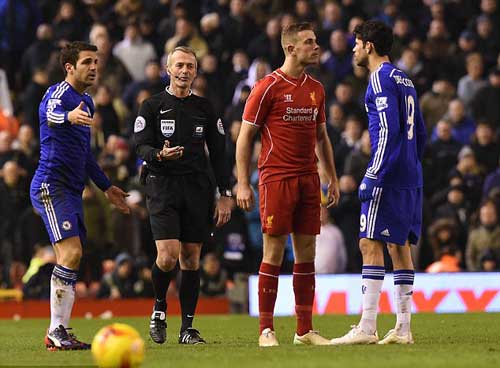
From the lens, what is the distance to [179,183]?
11812mm

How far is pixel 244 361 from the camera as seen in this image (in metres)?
9.49

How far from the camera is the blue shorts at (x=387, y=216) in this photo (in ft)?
36.3

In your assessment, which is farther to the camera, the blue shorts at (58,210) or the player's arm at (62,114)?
the blue shorts at (58,210)

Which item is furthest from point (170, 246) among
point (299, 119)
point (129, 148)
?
point (129, 148)

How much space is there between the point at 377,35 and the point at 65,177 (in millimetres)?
2978

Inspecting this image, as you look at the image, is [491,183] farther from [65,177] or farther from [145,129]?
[65,177]

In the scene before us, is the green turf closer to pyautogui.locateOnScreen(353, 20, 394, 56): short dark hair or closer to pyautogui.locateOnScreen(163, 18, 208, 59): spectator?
pyautogui.locateOnScreen(353, 20, 394, 56): short dark hair

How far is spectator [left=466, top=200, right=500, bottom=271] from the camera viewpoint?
18.8 m

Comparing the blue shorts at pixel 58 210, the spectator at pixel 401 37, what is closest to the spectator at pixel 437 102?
the spectator at pixel 401 37

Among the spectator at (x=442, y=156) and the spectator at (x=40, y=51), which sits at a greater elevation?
the spectator at (x=40, y=51)

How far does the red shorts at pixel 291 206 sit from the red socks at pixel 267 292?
330 mm

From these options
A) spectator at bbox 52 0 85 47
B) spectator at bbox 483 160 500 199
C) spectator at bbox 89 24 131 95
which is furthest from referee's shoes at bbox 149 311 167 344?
spectator at bbox 52 0 85 47

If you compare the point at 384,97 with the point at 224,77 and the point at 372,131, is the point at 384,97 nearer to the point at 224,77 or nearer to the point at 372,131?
the point at 372,131

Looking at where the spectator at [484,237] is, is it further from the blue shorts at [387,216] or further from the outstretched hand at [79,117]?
the outstretched hand at [79,117]
